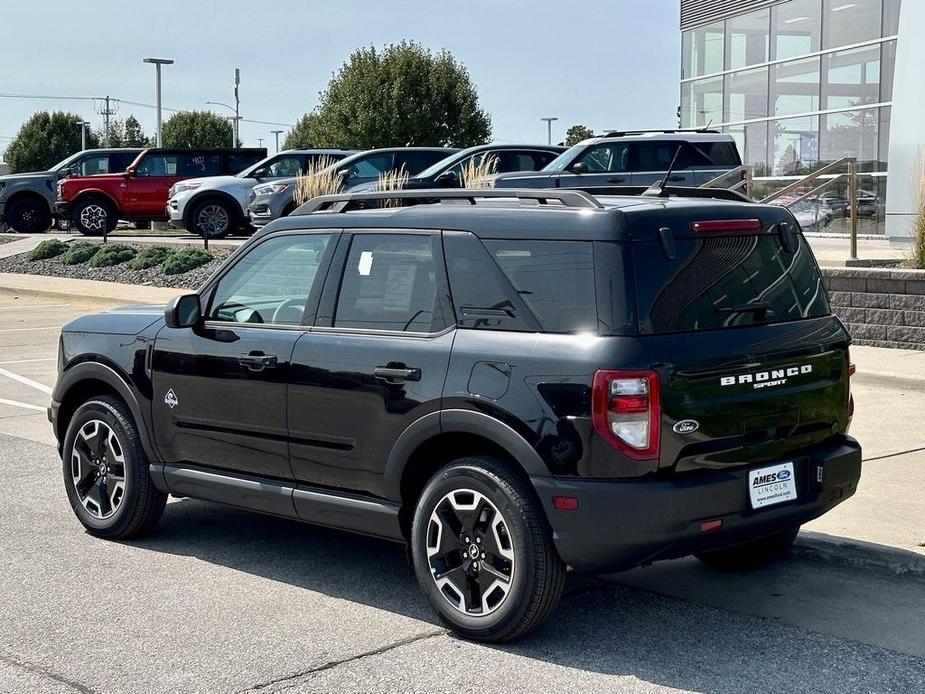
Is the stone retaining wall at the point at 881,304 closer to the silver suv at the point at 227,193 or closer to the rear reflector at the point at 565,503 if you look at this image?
the rear reflector at the point at 565,503

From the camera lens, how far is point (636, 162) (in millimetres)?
20953

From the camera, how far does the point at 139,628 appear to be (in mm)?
5320

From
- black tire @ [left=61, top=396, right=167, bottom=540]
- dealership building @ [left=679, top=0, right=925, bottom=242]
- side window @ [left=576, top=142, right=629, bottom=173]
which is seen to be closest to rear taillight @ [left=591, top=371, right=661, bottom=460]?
black tire @ [left=61, top=396, right=167, bottom=540]

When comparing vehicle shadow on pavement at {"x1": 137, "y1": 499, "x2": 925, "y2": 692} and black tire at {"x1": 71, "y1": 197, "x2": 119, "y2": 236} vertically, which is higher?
black tire at {"x1": 71, "y1": 197, "x2": 119, "y2": 236}

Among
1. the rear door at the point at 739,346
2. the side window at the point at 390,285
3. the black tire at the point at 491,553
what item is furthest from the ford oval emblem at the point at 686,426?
the side window at the point at 390,285

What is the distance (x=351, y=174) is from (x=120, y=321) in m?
17.1

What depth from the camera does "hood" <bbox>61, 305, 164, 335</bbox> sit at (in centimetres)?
664

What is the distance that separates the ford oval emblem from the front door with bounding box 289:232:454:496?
3.16ft

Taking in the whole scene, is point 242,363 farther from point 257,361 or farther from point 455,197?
point 455,197

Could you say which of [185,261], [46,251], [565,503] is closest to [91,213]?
[46,251]

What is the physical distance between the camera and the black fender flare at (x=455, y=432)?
4914 millimetres

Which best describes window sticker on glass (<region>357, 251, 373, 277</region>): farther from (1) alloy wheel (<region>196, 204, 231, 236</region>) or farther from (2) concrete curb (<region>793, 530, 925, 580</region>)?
(1) alloy wheel (<region>196, 204, 231, 236</region>)

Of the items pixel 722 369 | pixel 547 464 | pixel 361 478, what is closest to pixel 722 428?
pixel 722 369

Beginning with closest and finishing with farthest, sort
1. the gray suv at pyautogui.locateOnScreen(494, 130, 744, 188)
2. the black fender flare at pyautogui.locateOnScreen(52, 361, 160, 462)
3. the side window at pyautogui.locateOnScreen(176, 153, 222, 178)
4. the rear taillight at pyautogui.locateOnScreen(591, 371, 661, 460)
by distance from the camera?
the rear taillight at pyautogui.locateOnScreen(591, 371, 661, 460) → the black fender flare at pyautogui.locateOnScreen(52, 361, 160, 462) → the gray suv at pyautogui.locateOnScreen(494, 130, 744, 188) → the side window at pyautogui.locateOnScreen(176, 153, 222, 178)
